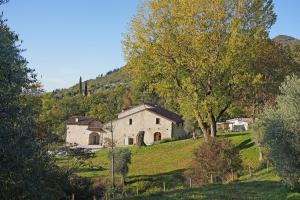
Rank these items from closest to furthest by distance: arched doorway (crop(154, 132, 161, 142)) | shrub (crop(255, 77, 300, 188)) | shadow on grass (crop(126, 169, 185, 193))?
shrub (crop(255, 77, 300, 188))
shadow on grass (crop(126, 169, 185, 193))
arched doorway (crop(154, 132, 161, 142))

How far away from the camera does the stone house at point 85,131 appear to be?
270 ft

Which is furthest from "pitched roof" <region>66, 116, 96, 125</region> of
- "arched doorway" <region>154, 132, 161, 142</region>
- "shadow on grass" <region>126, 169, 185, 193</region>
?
"shadow on grass" <region>126, 169, 185, 193</region>

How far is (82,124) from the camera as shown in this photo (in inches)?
3282

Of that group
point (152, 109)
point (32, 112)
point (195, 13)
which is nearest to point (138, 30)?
point (195, 13)

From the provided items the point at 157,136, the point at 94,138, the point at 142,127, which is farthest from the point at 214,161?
the point at 94,138

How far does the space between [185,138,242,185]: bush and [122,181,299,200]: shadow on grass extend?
4.34 m

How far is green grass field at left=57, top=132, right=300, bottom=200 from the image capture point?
21.2 meters

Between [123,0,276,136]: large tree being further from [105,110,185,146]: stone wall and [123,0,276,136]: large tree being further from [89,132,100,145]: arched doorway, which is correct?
[89,132,100,145]: arched doorway

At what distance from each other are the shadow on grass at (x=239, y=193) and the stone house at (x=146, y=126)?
161 feet

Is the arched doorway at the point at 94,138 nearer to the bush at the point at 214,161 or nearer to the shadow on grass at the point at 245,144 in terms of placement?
the shadow on grass at the point at 245,144

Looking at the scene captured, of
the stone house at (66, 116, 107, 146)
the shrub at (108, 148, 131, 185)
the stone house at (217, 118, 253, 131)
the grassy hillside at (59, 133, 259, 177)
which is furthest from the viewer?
the stone house at (217, 118, 253, 131)

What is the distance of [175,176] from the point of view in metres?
38.3

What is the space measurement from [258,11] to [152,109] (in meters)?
47.1

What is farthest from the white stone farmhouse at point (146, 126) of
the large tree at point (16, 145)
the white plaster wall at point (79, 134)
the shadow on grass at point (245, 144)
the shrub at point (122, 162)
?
the large tree at point (16, 145)
